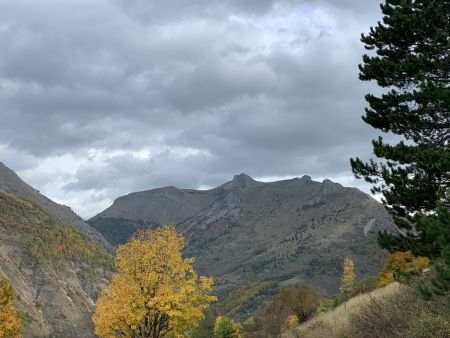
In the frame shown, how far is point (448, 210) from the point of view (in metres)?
11.2

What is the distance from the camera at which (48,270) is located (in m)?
124

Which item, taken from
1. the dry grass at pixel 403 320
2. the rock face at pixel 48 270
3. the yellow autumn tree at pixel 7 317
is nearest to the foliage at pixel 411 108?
the dry grass at pixel 403 320

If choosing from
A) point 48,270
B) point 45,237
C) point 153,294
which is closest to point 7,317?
point 153,294

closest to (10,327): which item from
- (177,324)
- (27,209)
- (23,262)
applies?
(177,324)

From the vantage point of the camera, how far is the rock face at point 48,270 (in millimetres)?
104062

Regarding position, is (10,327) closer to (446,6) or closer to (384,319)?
(384,319)

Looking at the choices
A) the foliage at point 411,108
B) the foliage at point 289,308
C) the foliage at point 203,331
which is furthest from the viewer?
the foliage at point 289,308

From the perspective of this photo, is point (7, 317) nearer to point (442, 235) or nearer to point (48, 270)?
point (442, 235)

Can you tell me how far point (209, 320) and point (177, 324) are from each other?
58.1 metres

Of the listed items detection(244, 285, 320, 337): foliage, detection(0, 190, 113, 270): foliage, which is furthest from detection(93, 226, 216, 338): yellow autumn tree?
detection(0, 190, 113, 270): foliage

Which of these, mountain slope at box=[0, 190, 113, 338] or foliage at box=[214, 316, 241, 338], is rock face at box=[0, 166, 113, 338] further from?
foliage at box=[214, 316, 241, 338]

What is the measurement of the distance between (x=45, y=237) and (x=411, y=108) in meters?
134

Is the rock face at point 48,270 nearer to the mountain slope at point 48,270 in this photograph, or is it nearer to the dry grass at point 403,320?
the mountain slope at point 48,270

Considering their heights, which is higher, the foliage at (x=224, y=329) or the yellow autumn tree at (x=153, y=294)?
the yellow autumn tree at (x=153, y=294)
